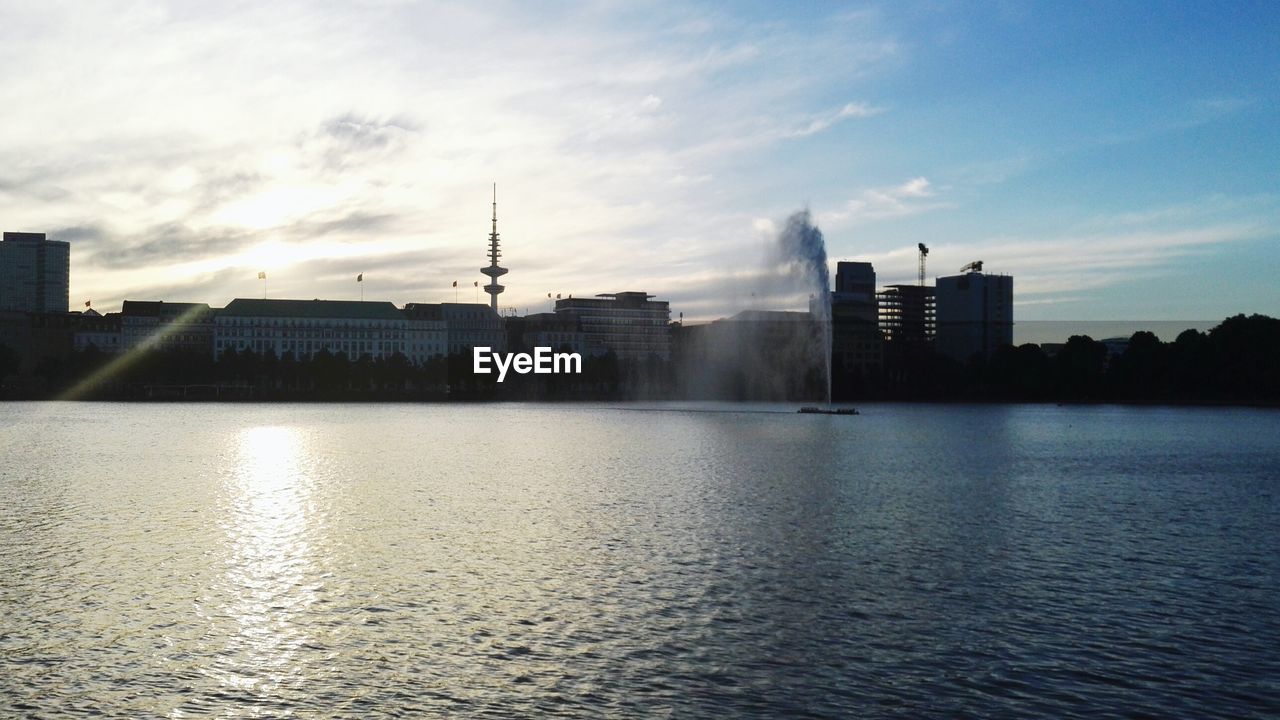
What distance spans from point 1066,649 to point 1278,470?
45209mm

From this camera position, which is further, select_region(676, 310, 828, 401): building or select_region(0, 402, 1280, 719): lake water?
select_region(676, 310, 828, 401): building

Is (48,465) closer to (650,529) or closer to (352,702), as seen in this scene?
(650,529)

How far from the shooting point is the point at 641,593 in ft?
78.7

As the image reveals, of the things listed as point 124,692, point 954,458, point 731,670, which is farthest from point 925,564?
point 954,458

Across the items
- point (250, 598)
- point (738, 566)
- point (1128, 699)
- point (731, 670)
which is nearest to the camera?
point (1128, 699)

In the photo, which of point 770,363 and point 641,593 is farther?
point 770,363

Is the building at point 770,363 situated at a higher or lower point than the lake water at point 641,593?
higher

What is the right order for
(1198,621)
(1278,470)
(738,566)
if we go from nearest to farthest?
(1198,621), (738,566), (1278,470)

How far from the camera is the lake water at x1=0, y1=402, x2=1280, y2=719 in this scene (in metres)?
17.0

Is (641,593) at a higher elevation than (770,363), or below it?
below

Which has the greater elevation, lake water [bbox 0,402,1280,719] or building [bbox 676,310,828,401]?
building [bbox 676,310,828,401]

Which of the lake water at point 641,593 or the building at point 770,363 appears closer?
the lake water at point 641,593

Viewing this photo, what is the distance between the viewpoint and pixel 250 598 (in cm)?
2391

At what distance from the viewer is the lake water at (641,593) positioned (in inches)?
668
